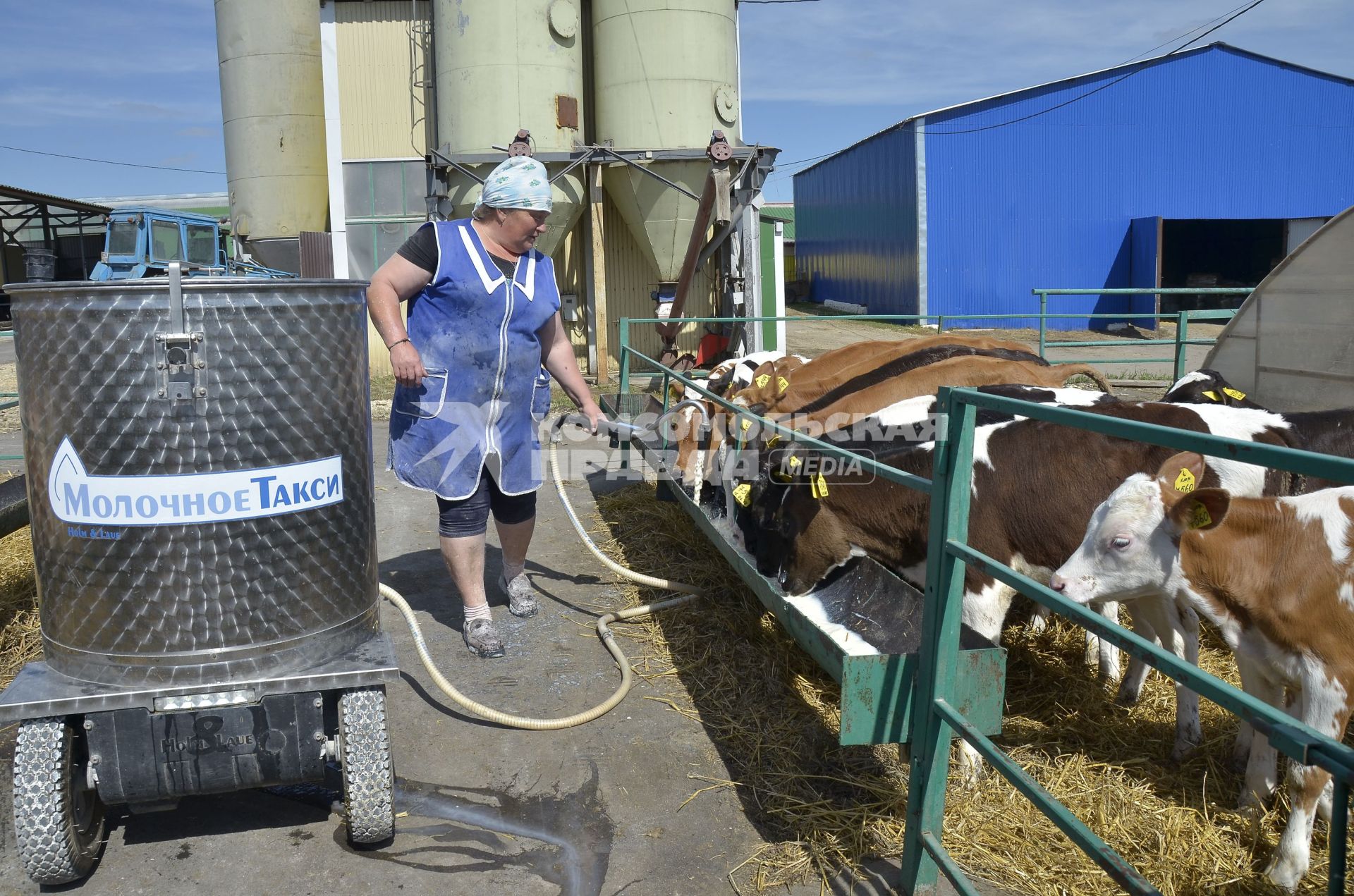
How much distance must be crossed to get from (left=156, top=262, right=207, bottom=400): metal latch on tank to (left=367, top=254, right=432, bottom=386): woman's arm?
124 cm

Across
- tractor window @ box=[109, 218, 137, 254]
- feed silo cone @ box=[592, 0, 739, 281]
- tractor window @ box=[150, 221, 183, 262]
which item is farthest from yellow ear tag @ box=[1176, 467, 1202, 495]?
tractor window @ box=[109, 218, 137, 254]

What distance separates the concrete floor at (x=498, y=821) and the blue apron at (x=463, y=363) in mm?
862

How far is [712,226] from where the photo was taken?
543 inches

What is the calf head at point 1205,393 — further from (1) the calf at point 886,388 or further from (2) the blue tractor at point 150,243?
(2) the blue tractor at point 150,243

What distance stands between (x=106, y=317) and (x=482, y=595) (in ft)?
7.42

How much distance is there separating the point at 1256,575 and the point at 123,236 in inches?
742

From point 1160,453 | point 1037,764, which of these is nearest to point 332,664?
point 1037,764

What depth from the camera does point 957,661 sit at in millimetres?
2707

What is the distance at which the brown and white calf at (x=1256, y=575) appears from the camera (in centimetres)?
302

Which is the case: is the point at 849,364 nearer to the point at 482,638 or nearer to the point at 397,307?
the point at 482,638

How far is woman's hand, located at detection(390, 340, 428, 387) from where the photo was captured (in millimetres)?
3906

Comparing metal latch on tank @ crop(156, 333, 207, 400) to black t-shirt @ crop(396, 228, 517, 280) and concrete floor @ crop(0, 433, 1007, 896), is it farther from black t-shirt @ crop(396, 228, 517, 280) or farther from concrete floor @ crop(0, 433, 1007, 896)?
black t-shirt @ crop(396, 228, 517, 280)

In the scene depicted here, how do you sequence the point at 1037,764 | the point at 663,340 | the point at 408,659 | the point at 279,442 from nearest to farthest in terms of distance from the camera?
the point at 279,442
the point at 1037,764
the point at 408,659
the point at 663,340

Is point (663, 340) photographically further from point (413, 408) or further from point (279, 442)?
point (279, 442)
